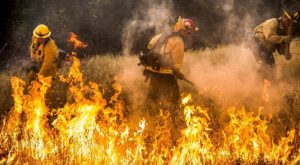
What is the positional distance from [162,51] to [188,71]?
5.66 metres

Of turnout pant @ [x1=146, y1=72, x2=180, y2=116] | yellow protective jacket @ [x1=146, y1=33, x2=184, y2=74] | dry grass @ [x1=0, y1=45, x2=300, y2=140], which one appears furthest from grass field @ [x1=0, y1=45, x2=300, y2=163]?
yellow protective jacket @ [x1=146, y1=33, x2=184, y2=74]

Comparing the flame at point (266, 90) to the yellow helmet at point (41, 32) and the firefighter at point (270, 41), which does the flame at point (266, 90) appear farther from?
the yellow helmet at point (41, 32)

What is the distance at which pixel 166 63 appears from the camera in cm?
681

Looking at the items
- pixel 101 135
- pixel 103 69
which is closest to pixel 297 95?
pixel 101 135

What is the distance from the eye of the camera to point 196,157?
515cm

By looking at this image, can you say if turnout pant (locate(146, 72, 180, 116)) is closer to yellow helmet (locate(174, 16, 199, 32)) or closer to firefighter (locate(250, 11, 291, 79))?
yellow helmet (locate(174, 16, 199, 32))

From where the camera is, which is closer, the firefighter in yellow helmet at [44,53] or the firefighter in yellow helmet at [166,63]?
the firefighter in yellow helmet at [166,63]

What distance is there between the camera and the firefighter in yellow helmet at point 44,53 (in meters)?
7.84

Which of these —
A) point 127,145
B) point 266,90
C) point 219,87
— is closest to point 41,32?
point 127,145

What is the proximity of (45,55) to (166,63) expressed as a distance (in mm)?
2360

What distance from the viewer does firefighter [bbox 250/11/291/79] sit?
309 inches

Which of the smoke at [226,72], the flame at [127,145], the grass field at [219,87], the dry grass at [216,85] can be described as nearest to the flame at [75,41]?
the smoke at [226,72]

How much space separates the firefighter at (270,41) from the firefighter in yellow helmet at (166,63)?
1815 millimetres

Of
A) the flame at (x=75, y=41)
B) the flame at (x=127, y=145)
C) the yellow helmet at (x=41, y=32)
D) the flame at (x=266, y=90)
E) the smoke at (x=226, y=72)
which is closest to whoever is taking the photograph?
the flame at (x=127, y=145)
